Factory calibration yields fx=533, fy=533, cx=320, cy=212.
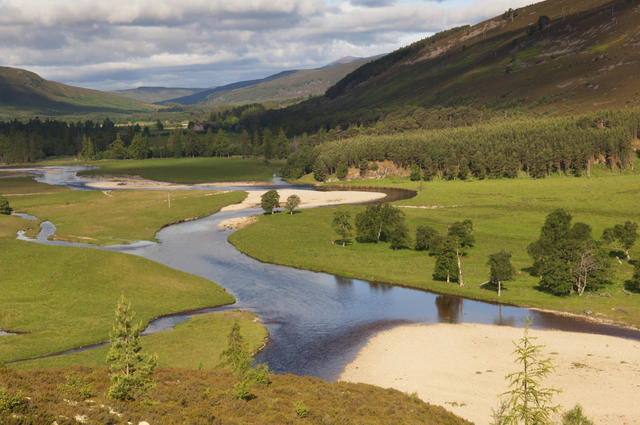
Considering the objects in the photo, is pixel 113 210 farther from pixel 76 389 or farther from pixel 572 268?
pixel 76 389

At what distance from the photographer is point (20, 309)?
7188 centimetres

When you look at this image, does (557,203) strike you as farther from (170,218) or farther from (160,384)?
(160,384)

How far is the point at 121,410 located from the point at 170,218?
400 ft

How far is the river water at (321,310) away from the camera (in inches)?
2483

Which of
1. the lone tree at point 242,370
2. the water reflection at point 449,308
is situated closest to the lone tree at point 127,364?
the lone tree at point 242,370

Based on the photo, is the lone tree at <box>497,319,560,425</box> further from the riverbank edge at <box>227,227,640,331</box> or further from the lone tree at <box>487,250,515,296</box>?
the lone tree at <box>487,250,515,296</box>

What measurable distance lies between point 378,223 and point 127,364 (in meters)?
85.2

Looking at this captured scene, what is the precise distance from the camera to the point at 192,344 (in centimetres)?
6303

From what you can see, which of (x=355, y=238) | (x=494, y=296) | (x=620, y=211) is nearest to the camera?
(x=494, y=296)

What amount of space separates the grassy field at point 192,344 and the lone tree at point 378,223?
48.4 meters

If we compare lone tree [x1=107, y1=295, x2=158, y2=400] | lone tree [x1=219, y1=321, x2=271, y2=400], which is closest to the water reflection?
lone tree [x1=219, y1=321, x2=271, y2=400]

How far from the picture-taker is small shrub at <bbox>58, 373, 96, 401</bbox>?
33791 mm

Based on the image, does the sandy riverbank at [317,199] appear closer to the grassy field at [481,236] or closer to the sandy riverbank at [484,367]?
the grassy field at [481,236]

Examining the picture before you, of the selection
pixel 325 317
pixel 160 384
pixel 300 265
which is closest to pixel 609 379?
pixel 325 317
